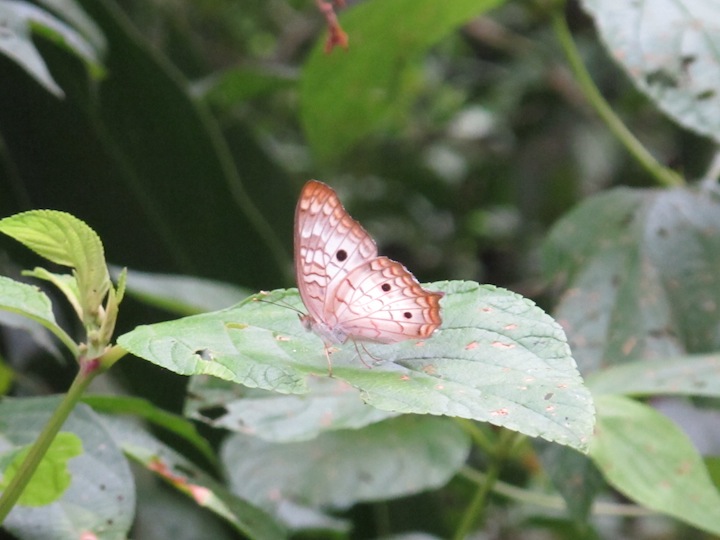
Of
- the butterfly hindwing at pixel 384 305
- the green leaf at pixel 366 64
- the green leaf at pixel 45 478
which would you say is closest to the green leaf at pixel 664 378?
the butterfly hindwing at pixel 384 305

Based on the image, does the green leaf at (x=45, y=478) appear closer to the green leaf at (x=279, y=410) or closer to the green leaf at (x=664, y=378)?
the green leaf at (x=279, y=410)

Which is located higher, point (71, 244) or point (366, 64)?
point (366, 64)

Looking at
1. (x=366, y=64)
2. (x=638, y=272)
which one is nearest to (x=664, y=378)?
(x=638, y=272)

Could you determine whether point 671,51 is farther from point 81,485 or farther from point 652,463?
point 81,485

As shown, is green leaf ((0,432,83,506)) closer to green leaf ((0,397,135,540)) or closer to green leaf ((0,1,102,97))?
green leaf ((0,397,135,540))

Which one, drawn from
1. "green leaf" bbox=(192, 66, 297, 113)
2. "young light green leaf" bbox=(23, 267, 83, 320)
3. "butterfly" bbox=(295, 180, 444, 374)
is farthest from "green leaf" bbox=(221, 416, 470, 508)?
"green leaf" bbox=(192, 66, 297, 113)
